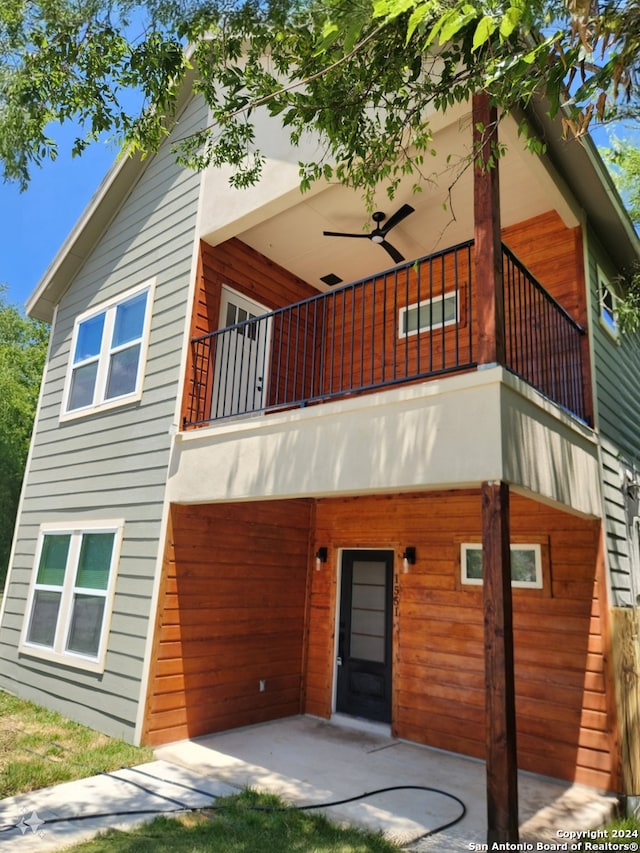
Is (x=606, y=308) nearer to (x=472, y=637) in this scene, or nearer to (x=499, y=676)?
(x=472, y=637)

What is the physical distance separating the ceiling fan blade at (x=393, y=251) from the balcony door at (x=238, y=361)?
62.5 inches

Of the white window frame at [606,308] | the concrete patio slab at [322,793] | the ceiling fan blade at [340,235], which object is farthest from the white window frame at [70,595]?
the white window frame at [606,308]

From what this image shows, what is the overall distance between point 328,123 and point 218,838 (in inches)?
188

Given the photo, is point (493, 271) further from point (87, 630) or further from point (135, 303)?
point (87, 630)

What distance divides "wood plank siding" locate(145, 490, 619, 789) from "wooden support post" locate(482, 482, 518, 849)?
6.95ft

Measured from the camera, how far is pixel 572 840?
12.4ft

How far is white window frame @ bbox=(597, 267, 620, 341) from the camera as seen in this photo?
6.02 metres

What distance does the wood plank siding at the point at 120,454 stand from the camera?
19.5 feet

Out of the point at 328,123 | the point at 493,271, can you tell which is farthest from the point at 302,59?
the point at 493,271

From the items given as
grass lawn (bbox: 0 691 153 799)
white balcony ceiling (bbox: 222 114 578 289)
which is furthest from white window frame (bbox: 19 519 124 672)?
white balcony ceiling (bbox: 222 114 578 289)

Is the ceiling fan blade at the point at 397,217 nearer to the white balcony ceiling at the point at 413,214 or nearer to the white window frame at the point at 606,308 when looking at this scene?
the white balcony ceiling at the point at 413,214

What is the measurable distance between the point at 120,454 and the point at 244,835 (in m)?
4.30

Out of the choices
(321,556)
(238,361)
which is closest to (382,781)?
(321,556)

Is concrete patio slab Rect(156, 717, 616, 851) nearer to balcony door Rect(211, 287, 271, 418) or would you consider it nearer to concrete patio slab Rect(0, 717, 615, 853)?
concrete patio slab Rect(0, 717, 615, 853)
